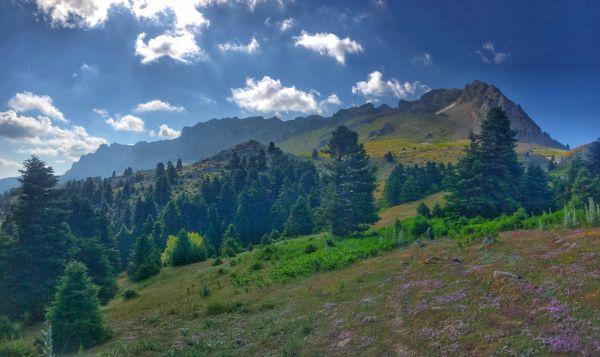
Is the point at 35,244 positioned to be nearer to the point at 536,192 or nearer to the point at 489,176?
the point at 489,176

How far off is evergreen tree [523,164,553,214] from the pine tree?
3709 centimetres

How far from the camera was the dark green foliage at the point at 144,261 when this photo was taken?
51500 millimetres

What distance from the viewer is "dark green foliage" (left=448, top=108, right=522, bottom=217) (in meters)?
50.0

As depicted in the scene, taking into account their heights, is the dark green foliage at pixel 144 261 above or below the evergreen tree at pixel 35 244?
below

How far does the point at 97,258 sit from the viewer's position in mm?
44562

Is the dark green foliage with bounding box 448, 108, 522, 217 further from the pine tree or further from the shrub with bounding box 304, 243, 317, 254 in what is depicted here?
the pine tree

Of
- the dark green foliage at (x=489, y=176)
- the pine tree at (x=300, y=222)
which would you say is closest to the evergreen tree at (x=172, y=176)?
the pine tree at (x=300, y=222)

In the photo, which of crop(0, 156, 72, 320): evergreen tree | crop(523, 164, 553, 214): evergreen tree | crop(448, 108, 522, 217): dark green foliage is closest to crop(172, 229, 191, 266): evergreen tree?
crop(0, 156, 72, 320): evergreen tree

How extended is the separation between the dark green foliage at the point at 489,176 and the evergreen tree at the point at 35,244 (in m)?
49.6

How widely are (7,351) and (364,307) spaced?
18.0 metres

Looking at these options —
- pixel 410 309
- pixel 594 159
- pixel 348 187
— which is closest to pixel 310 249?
pixel 348 187

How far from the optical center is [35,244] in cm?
3562

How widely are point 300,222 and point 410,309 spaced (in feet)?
175

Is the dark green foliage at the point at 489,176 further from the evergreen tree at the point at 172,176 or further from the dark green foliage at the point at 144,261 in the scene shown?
the evergreen tree at the point at 172,176
